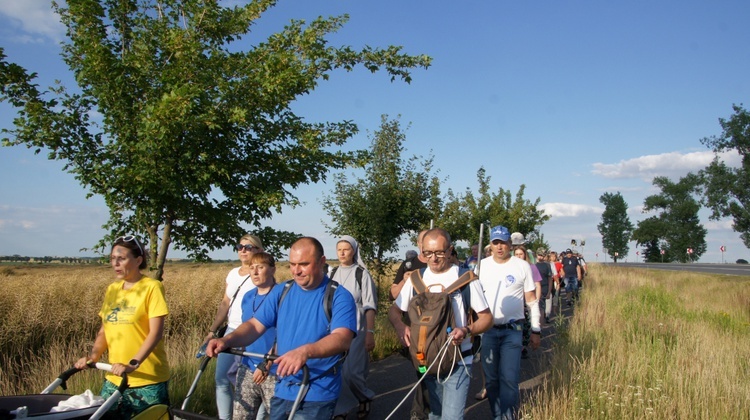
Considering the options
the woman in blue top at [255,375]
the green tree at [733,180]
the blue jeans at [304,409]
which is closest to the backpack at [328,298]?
the blue jeans at [304,409]

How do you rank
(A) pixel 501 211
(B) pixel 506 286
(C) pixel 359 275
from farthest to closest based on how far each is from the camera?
(A) pixel 501 211
(C) pixel 359 275
(B) pixel 506 286

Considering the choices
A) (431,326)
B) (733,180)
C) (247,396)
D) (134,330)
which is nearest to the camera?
(134,330)

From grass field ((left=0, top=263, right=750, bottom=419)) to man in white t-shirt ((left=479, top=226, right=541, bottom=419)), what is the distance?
0.31 meters

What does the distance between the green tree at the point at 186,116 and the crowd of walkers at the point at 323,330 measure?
930 mm

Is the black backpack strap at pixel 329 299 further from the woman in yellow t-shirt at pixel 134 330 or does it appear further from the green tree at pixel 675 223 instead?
the green tree at pixel 675 223

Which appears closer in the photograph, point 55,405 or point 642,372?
point 55,405

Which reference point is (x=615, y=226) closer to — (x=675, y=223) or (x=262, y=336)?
(x=675, y=223)

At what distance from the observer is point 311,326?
3.49 m

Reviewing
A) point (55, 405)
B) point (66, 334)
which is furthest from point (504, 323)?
point (66, 334)

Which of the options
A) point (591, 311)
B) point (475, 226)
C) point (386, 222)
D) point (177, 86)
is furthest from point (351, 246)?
point (475, 226)

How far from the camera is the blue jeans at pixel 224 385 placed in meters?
5.13

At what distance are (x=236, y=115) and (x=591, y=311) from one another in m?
8.22

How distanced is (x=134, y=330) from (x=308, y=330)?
4.54 ft

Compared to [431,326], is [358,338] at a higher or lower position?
lower
